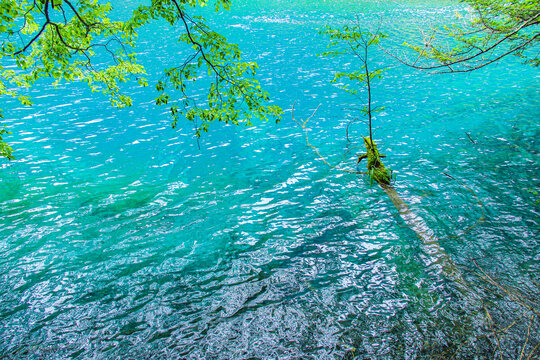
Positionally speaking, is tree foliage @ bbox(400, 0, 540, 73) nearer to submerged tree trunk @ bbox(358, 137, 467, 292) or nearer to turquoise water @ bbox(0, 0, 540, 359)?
submerged tree trunk @ bbox(358, 137, 467, 292)

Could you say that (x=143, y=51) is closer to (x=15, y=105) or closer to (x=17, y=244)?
(x=15, y=105)

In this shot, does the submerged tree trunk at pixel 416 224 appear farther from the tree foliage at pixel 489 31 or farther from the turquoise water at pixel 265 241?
the tree foliage at pixel 489 31

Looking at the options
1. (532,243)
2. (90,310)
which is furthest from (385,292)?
(90,310)

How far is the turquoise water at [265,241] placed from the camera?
738 centimetres

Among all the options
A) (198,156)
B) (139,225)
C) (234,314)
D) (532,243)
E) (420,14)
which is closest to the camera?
(234,314)

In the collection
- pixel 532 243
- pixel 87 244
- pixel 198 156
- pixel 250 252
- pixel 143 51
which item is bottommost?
pixel 532 243

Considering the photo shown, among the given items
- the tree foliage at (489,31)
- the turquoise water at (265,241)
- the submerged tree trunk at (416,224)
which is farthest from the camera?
the submerged tree trunk at (416,224)

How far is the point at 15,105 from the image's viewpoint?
25.6 meters

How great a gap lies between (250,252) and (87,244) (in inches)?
222

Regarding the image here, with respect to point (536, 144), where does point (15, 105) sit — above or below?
above

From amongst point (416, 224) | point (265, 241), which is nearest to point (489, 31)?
point (416, 224)

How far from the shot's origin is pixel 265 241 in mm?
10820

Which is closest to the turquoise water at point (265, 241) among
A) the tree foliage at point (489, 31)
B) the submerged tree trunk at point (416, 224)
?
the submerged tree trunk at point (416, 224)

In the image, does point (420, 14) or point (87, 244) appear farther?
point (420, 14)
